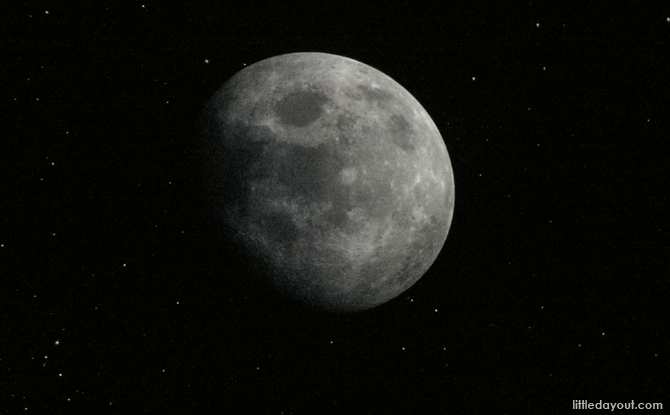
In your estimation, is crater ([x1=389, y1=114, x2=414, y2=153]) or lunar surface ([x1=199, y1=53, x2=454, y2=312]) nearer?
lunar surface ([x1=199, y1=53, x2=454, y2=312])

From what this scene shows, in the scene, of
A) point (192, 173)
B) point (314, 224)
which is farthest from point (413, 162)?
point (192, 173)

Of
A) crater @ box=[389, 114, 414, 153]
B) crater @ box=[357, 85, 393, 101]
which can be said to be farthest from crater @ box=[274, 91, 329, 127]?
crater @ box=[389, 114, 414, 153]

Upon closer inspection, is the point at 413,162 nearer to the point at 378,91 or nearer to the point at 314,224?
the point at 378,91

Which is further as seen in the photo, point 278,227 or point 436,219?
point 436,219

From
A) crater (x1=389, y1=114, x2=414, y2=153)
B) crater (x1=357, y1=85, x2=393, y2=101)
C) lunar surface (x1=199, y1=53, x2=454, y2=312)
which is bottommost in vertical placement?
lunar surface (x1=199, y1=53, x2=454, y2=312)

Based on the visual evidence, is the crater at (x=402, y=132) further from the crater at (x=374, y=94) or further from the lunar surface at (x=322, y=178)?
the crater at (x=374, y=94)

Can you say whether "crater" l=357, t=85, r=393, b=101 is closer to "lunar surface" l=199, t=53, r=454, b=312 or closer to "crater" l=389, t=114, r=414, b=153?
"lunar surface" l=199, t=53, r=454, b=312

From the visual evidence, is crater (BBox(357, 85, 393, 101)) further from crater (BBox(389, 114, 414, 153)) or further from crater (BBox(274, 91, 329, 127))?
crater (BBox(274, 91, 329, 127))

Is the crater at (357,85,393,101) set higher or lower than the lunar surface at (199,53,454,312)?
higher
